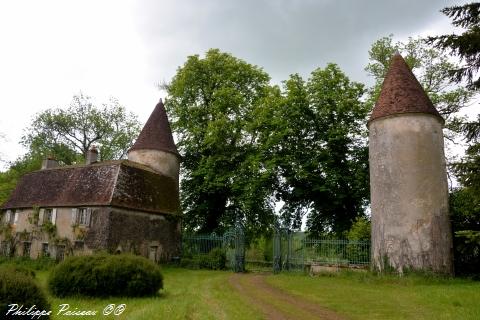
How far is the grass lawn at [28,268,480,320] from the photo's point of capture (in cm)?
990

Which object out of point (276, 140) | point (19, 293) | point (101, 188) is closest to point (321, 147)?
point (276, 140)

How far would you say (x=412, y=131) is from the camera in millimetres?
18250

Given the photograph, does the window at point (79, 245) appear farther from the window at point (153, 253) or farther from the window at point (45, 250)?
the window at point (153, 253)

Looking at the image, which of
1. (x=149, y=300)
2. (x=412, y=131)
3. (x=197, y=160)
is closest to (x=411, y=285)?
(x=412, y=131)

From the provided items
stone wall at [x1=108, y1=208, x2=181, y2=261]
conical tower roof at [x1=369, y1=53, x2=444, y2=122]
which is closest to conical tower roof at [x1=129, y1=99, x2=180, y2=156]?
stone wall at [x1=108, y1=208, x2=181, y2=261]

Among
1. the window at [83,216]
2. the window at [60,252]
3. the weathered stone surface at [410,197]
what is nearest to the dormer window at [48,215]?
the window at [60,252]

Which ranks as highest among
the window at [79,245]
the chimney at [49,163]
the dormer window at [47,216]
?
the chimney at [49,163]

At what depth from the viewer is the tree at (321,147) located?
82.6ft

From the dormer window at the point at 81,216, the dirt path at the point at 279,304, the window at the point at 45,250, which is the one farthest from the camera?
the window at the point at 45,250

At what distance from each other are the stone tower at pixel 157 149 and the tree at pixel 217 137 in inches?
70.5

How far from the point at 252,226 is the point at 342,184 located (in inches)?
307

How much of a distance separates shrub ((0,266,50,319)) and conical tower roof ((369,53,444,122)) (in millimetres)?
15778

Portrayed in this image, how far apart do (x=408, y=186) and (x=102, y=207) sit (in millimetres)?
15571

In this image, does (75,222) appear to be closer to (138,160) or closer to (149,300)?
(138,160)
